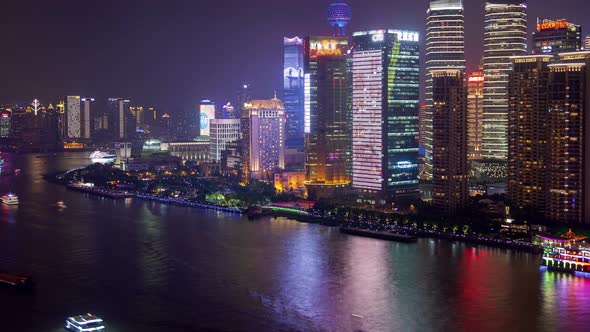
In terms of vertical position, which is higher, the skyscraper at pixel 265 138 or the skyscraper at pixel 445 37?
the skyscraper at pixel 445 37

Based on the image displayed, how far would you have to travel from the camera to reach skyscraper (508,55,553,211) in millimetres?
15438

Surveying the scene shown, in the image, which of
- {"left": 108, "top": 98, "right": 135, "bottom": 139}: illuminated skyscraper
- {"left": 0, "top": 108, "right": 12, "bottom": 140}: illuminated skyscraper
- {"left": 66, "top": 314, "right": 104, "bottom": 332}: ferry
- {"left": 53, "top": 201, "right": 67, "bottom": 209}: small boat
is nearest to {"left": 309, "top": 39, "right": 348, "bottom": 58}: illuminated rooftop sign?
{"left": 53, "top": 201, "right": 67, "bottom": 209}: small boat

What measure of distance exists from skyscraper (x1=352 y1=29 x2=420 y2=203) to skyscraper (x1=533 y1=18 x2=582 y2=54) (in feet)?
13.4

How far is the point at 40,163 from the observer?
34594mm

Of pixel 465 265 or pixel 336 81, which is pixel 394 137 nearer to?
pixel 336 81

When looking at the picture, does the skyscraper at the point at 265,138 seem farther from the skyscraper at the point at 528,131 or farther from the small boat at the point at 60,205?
the skyscraper at the point at 528,131

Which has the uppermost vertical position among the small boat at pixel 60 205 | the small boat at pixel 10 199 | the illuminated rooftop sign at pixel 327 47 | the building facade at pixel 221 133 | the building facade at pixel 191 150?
the illuminated rooftop sign at pixel 327 47

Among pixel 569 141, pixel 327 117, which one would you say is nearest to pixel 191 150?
pixel 327 117

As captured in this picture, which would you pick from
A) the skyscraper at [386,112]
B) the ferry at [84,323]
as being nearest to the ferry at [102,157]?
the skyscraper at [386,112]

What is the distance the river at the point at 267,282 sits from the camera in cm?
903

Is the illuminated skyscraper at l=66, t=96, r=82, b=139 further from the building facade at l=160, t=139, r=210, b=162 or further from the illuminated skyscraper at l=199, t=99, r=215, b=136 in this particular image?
the building facade at l=160, t=139, r=210, b=162

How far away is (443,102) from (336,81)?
4444mm

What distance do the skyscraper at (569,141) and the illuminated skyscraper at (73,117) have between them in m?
35.4

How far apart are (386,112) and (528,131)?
388 centimetres
